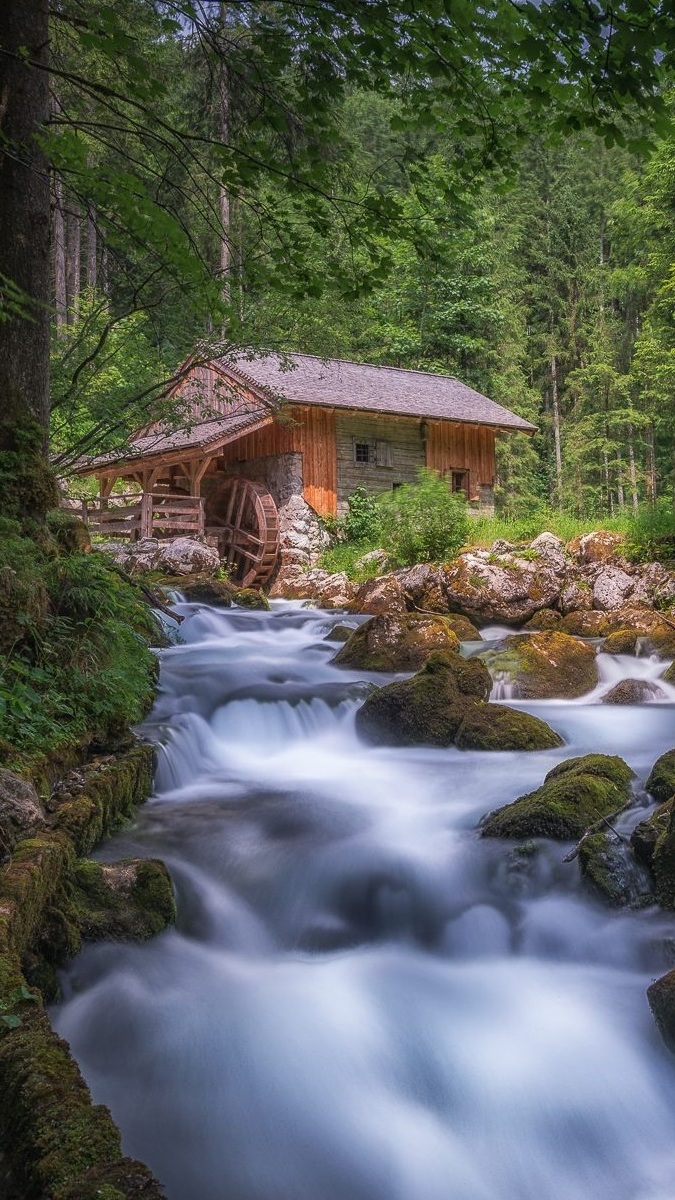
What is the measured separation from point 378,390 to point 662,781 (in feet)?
67.4

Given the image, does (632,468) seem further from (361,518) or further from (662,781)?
(662,781)

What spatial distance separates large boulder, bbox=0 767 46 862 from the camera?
375 centimetres

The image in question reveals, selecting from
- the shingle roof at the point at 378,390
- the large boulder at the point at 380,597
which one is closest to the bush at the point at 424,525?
the large boulder at the point at 380,597

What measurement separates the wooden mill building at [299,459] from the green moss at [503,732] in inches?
520

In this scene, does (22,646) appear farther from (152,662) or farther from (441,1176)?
(441,1176)

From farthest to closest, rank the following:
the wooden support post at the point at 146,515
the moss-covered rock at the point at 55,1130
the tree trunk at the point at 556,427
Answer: the tree trunk at the point at 556,427 < the wooden support post at the point at 146,515 < the moss-covered rock at the point at 55,1130

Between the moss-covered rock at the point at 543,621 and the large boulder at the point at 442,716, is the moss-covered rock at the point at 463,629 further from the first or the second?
the large boulder at the point at 442,716

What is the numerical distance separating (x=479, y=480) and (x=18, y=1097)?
25334 mm

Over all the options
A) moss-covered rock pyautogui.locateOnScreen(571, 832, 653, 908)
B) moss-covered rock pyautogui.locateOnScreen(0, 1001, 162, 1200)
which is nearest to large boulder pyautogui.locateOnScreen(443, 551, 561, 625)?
moss-covered rock pyautogui.locateOnScreen(571, 832, 653, 908)

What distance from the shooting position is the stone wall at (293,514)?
72.4 feet

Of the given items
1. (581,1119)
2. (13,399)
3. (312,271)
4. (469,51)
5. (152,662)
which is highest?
(469,51)

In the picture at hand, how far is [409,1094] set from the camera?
11.5 ft

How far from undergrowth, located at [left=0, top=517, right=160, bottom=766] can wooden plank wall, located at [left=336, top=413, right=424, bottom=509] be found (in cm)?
1730

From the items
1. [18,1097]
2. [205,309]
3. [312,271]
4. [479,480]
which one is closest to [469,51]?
[312,271]
